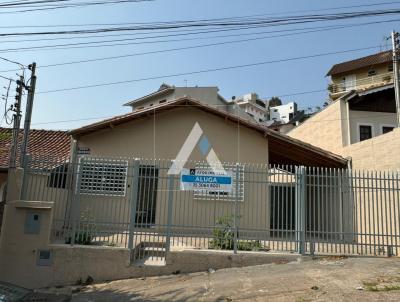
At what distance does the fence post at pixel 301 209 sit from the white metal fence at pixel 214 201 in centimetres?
2

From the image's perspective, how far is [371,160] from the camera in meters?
13.5

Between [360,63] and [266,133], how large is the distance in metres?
35.8

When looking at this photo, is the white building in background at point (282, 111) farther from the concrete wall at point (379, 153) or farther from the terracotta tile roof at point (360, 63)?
the concrete wall at point (379, 153)

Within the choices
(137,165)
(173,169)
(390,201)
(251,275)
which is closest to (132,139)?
(173,169)

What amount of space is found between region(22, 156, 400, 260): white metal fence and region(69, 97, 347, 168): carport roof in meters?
3.92

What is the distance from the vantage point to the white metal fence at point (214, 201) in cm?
981

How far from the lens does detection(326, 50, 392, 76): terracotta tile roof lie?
43688 millimetres

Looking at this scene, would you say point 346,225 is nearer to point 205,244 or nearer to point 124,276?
point 205,244


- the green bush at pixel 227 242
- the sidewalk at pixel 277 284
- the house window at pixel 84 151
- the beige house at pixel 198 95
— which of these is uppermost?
the beige house at pixel 198 95

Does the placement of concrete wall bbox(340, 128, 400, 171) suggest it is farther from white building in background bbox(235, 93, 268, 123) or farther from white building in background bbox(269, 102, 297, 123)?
white building in background bbox(269, 102, 297, 123)

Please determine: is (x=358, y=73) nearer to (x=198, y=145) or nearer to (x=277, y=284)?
(x=198, y=145)

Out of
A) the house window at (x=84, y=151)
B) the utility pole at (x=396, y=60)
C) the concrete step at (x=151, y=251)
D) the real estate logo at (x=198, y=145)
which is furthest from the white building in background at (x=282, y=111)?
the concrete step at (x=151, y=251)

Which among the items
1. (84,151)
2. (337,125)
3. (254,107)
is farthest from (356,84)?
(84,151)

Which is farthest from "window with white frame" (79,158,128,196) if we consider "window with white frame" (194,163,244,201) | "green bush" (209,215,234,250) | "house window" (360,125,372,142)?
"house window" (360,125,372,142)
